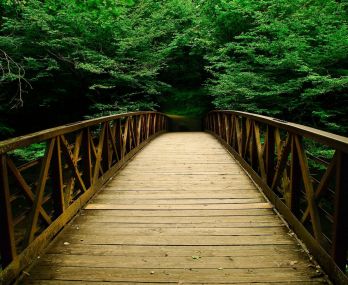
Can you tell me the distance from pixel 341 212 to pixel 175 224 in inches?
67.1

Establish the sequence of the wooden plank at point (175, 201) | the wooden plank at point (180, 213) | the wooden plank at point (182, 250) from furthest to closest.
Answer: the wooden plank at point (175, 201)
the wooden plank at point (180, 213)
the wooden plank at point (182, 250)

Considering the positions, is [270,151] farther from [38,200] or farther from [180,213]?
[38,200]

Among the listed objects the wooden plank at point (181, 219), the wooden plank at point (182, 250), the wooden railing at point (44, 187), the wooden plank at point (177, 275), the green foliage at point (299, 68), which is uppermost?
the green foliage at point (299, 68)

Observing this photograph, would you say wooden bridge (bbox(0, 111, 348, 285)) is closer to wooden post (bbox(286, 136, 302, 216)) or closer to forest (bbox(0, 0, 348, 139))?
wooden post (bbox(286, 136, 302, 216))

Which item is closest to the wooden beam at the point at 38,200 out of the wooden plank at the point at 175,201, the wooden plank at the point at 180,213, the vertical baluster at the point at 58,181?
the vertical baluster at the point at 58,181

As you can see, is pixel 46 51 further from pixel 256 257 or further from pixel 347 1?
pixel 256 257

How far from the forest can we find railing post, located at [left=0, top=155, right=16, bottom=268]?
4.16m

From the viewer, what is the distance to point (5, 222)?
7.36ft

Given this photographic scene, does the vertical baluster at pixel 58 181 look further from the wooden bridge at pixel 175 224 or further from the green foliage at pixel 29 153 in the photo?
the green foliage at pixel 29 153

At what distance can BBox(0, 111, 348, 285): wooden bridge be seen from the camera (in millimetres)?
2314

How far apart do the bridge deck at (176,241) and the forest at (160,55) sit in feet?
11.9

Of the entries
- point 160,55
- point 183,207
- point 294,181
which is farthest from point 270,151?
point 160,55

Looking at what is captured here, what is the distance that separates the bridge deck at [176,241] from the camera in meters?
2.38

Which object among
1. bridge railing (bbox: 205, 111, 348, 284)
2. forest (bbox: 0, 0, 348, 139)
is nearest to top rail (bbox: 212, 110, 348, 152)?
bridge railing (bbox: 205, 111, 348, 284)
